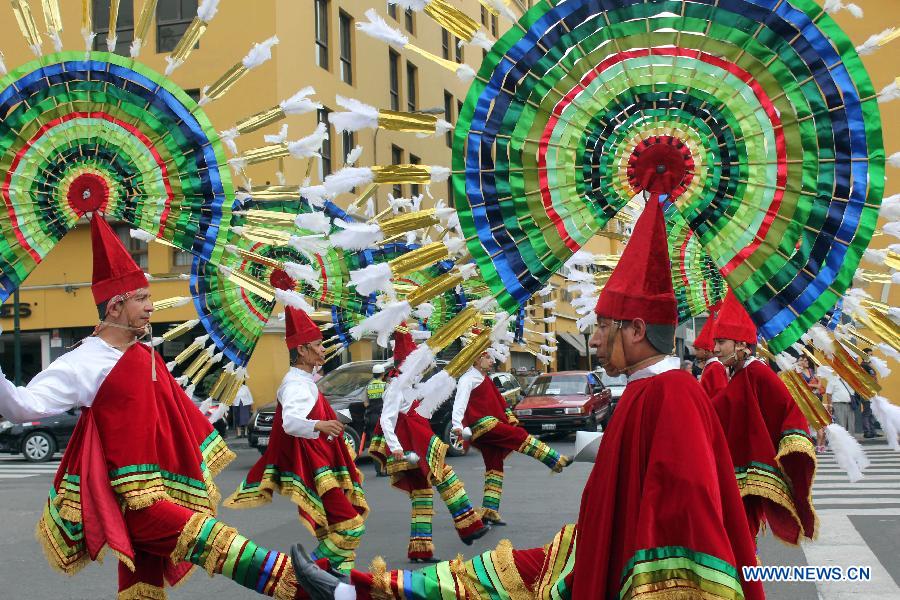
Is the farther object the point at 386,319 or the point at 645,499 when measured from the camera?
the point at 386,319

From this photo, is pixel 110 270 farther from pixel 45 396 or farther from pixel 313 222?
pixel 313 222

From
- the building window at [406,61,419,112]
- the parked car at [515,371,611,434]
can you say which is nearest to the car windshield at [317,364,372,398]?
the parked car at [515,371,611,434]

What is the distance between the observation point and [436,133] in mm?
3691

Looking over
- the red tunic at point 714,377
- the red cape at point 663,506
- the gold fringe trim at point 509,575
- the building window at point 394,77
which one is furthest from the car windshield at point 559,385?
the red cape at point 663,506

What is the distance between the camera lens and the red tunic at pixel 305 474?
6309mm

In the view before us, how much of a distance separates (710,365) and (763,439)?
1065mm

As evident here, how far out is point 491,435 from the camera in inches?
381

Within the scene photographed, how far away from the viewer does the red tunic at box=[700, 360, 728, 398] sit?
6609mm

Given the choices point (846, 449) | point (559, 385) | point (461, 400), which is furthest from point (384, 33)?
point (559, 385)

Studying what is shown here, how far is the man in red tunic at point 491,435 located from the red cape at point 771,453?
3721 mm

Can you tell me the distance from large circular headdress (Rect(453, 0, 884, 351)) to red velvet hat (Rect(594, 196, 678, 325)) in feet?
1.16

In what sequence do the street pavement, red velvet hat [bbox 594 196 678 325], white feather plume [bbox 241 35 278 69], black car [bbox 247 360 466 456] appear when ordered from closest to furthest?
red velvet hat [bbox 594 196 678 325]
white feather plume [bbox 241 35 278 69]
the street pavement
black car [bbox 247 360 466 456]

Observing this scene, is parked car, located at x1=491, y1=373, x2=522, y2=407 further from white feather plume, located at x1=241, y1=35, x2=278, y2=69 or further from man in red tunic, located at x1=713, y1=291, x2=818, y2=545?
white feather plume, located at x1=241, y1=35, x2=278, y2=69

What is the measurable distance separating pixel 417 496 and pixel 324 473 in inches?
85.5
